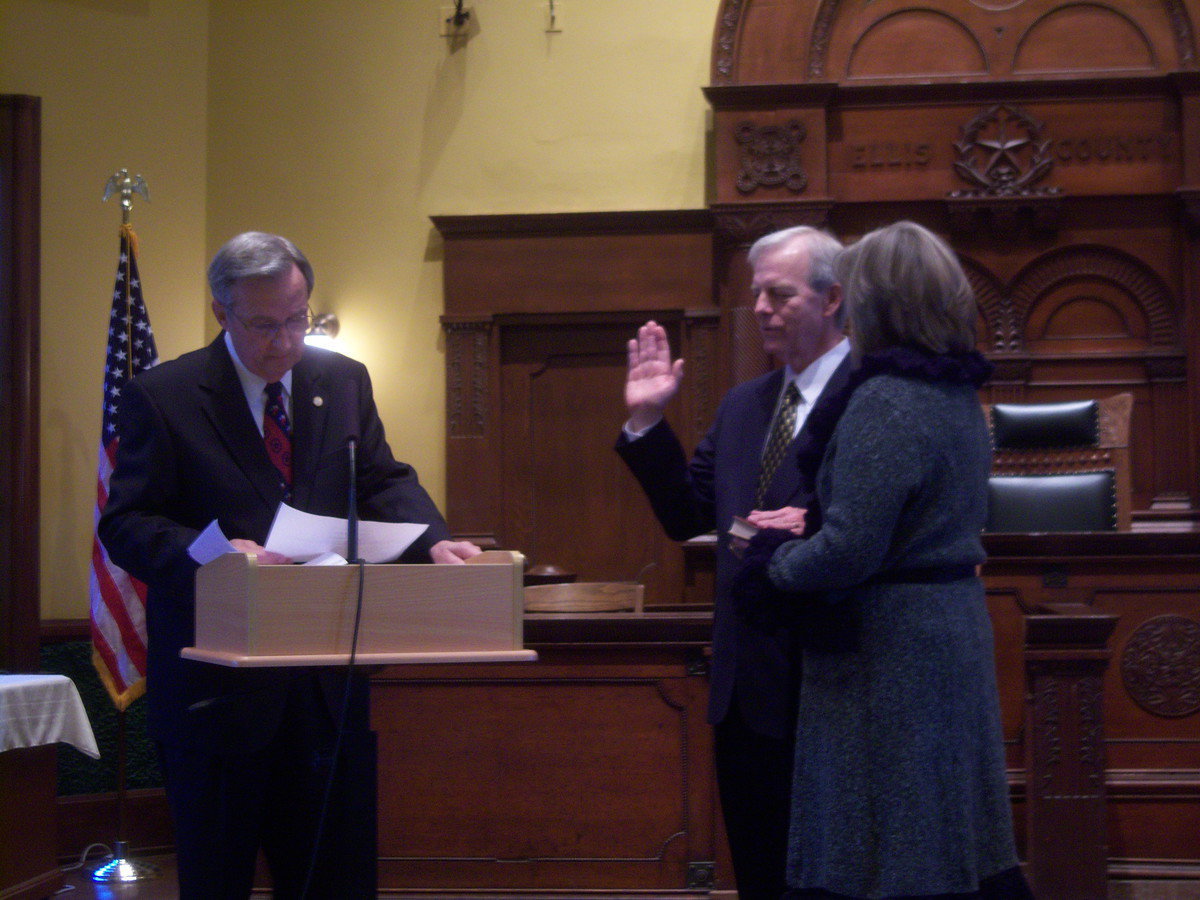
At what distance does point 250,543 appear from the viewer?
77.4 inches

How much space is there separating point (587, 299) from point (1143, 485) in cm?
298

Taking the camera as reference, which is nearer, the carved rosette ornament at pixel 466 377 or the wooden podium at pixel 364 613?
the wooden podium at pixel 364 613

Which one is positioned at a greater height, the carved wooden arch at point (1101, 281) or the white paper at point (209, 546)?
the carved wooden arch at point (1101, 281)

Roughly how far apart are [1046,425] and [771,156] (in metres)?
2.05

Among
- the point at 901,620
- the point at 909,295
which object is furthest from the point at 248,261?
the point at 901,620

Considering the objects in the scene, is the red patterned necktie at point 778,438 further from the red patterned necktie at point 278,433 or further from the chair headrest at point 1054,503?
the chair headrest at point 1054,503

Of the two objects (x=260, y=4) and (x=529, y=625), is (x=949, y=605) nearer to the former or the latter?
(x=529, y=625)

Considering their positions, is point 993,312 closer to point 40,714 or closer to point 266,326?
point 40,714

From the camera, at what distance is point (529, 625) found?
376cm

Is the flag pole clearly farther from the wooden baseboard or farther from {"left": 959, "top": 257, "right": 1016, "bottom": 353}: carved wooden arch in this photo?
{"left": 959, "top": 257, "right": 1016, "bottom": 353}: carved wooden arch

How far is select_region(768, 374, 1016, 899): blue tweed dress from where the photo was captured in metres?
1.87

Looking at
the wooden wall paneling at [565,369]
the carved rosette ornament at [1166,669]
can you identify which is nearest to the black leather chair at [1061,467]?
the carved rosette ornament at [1166,669]

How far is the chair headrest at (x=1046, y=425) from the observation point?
4.96 meters

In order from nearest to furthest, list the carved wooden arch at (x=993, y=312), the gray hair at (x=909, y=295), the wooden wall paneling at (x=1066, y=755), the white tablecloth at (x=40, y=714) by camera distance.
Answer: the gray hair at (x=909, y=295) → the wooden wall paneling at (x=1066, y=755) → the white tablecloth at (x=40, y=714) → the carved wooden arch at (x=993, y=312)
